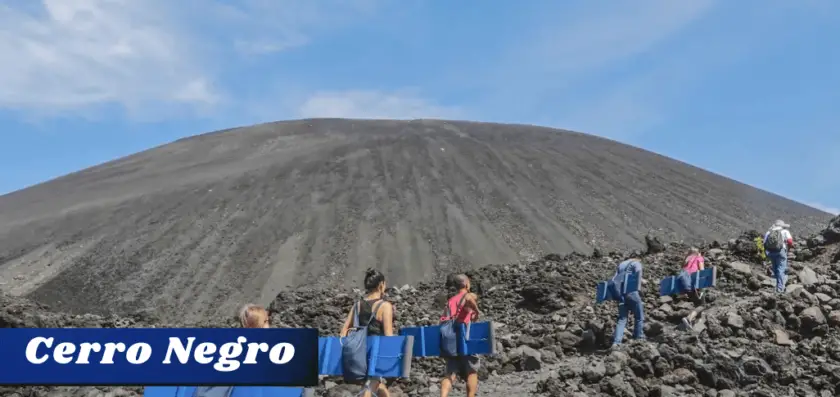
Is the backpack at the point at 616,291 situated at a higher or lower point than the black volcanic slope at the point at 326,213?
lower

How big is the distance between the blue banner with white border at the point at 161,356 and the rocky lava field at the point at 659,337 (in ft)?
12.7

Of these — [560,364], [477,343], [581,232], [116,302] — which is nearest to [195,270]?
[116,302]

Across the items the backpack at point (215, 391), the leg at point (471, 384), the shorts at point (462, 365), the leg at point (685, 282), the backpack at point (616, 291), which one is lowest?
the leg at point (471, 384)

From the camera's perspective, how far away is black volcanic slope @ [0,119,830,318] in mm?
28562

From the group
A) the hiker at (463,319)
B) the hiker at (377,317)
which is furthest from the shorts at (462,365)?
the hiker at (377,317)

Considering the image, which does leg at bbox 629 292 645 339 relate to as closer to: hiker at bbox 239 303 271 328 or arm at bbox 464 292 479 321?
arm at bbox 464 292 479 321

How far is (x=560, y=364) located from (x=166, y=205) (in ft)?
97.6

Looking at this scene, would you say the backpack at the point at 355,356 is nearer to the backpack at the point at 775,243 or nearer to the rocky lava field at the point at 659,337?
the rocky lava field at the point at 659,337

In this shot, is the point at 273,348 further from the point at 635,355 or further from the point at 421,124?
the point at 421,124

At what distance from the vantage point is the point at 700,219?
3894cm

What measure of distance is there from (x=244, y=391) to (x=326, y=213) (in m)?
29.5

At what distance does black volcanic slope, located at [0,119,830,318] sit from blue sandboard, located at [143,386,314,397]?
2173 centimetres

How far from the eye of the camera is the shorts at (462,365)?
678 centimetres

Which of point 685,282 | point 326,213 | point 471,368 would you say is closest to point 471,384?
point 471,368
